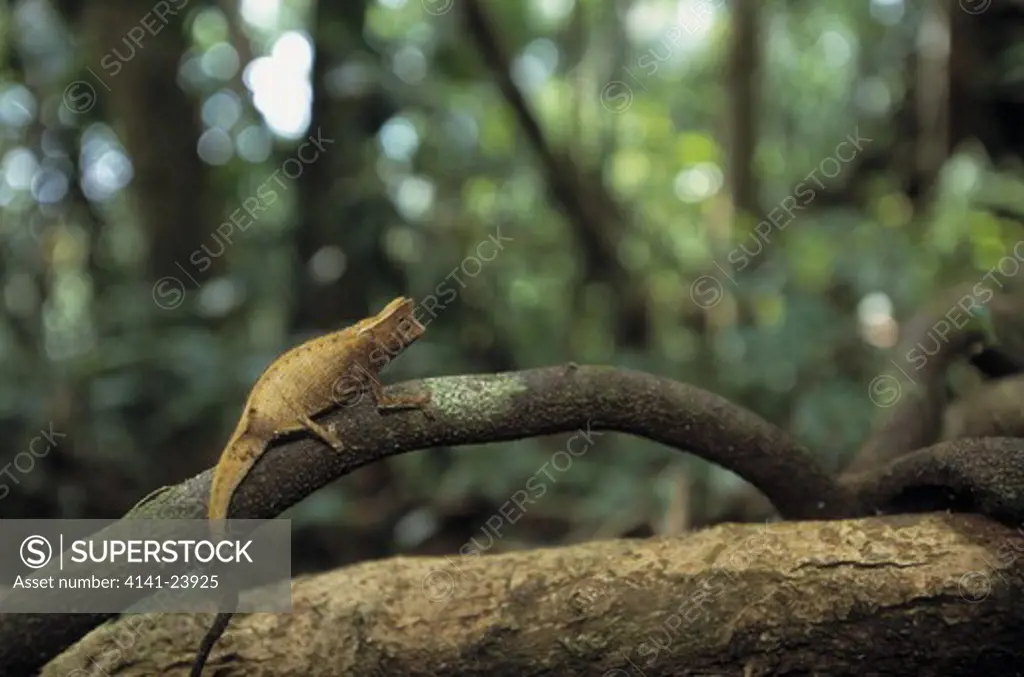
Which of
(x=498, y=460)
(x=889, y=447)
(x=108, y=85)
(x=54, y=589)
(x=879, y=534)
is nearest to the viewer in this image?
(x=54, y=589)

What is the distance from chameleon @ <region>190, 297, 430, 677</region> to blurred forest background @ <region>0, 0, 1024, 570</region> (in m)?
1.87

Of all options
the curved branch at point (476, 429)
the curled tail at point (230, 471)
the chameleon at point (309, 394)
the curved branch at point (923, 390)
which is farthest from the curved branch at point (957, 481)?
the curled tail at point (230, 471)

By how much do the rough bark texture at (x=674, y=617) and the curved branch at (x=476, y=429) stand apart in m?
0.20

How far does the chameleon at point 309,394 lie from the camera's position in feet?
6.39

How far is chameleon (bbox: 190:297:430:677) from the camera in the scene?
1.95m

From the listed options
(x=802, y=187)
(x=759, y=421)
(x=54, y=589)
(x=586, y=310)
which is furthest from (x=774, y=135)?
(x=54, y=589)

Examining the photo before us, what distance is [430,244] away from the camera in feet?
19.2

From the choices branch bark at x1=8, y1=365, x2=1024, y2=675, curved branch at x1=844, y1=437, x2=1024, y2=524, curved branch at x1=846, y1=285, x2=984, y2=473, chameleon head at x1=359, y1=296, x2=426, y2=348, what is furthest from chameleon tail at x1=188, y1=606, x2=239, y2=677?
curved branch at x1=846, y1=285, x2=984, y2=473

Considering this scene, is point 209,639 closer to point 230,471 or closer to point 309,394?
point 230,471

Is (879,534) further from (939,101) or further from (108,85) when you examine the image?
(108,85)

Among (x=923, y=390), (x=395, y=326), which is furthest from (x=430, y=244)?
(x=395, y=326)

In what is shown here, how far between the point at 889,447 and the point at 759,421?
926 millimetres

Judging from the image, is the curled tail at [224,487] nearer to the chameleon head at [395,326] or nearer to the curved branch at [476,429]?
the curved branch at [476,429]

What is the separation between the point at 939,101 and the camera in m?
6.20
